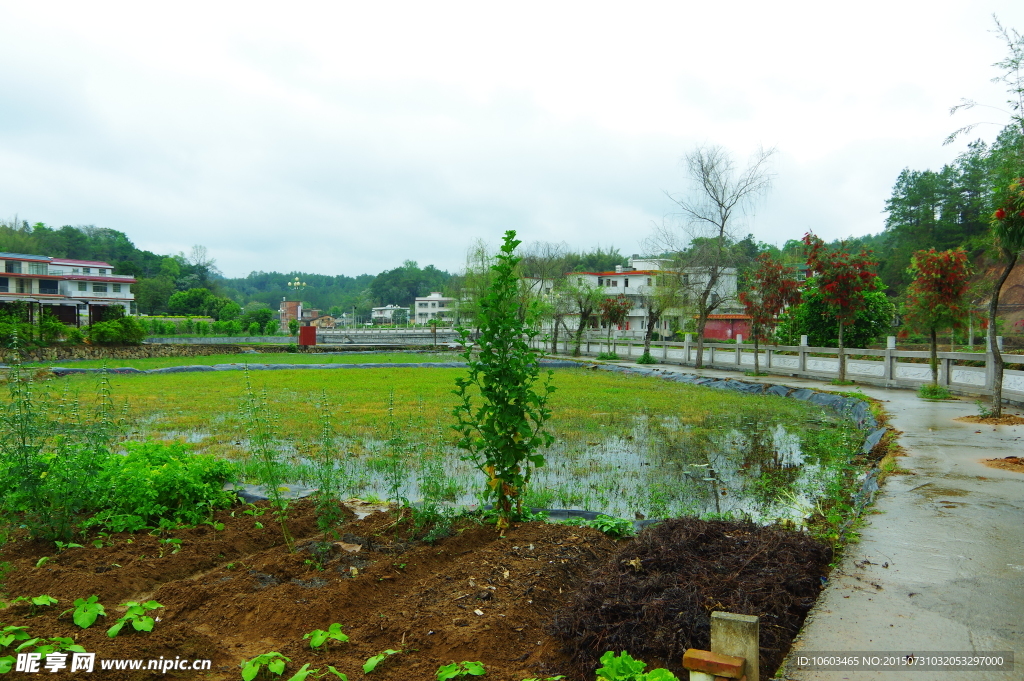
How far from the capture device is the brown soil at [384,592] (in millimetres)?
3119

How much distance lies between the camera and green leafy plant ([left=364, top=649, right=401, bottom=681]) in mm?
2914

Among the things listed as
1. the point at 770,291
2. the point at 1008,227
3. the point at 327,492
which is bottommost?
the point at 327,492

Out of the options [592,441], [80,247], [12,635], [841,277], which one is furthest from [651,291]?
[80,247]

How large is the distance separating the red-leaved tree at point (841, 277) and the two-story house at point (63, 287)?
1744 inches

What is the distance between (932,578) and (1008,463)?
14.9 feet

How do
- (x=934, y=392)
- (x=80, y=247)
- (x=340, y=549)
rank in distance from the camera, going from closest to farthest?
1. (x=340, y=549)
2. (x=934, y=392)
3. (x=80, y=247)

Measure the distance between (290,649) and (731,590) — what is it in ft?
7.64

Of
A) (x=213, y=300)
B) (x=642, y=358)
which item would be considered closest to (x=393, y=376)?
(x=642, y=358)

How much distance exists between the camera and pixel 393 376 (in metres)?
23.0

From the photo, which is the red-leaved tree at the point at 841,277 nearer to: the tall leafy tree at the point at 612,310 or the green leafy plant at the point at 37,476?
the green leafy plant at the point at 37,476

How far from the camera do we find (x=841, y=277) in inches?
700

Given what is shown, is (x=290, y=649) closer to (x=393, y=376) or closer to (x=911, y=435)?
(x=911, y=435)

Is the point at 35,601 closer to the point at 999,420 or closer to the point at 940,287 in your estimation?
the point at 999,420

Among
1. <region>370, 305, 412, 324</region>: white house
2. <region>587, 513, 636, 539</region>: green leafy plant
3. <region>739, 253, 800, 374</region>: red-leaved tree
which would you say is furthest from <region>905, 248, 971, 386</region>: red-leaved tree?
<region>370, 305, 412, 324</region>: white house
